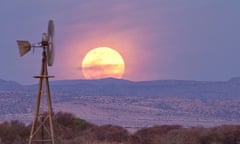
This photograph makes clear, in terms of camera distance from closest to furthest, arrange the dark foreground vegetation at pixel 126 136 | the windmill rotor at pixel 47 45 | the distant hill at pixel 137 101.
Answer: the windmill rotor at pixel 47 45 < the dark foreground vegetation at pixel 126 136 < the distant hill at pixel 137 101

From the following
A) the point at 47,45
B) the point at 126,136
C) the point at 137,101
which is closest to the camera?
the point at 47,45

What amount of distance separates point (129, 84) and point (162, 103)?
883 inches

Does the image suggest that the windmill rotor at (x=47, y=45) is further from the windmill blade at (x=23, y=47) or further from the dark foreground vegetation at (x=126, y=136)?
the dark foreground vegetation at (x=126, y=136)

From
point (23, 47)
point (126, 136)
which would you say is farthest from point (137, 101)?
point (23, 47)

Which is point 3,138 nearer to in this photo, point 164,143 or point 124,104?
point 164,143

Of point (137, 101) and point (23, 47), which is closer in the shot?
point (23, 47)

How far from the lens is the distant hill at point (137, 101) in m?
79.2

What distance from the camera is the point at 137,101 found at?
9450cm

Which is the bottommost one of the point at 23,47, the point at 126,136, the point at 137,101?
the point at 126,136

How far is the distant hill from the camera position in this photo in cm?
7925

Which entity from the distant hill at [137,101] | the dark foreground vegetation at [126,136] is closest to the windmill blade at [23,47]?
the dark foreground vegetation at [126,136]

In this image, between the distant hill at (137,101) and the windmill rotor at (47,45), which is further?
the distant hill at (137,101)

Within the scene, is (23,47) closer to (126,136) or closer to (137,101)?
(126,136)

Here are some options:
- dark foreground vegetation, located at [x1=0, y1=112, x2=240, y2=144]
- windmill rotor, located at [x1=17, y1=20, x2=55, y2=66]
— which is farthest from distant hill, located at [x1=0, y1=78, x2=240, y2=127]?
windmill rotor, located at [x1=17, y1=20, x2=55, y2=66]
